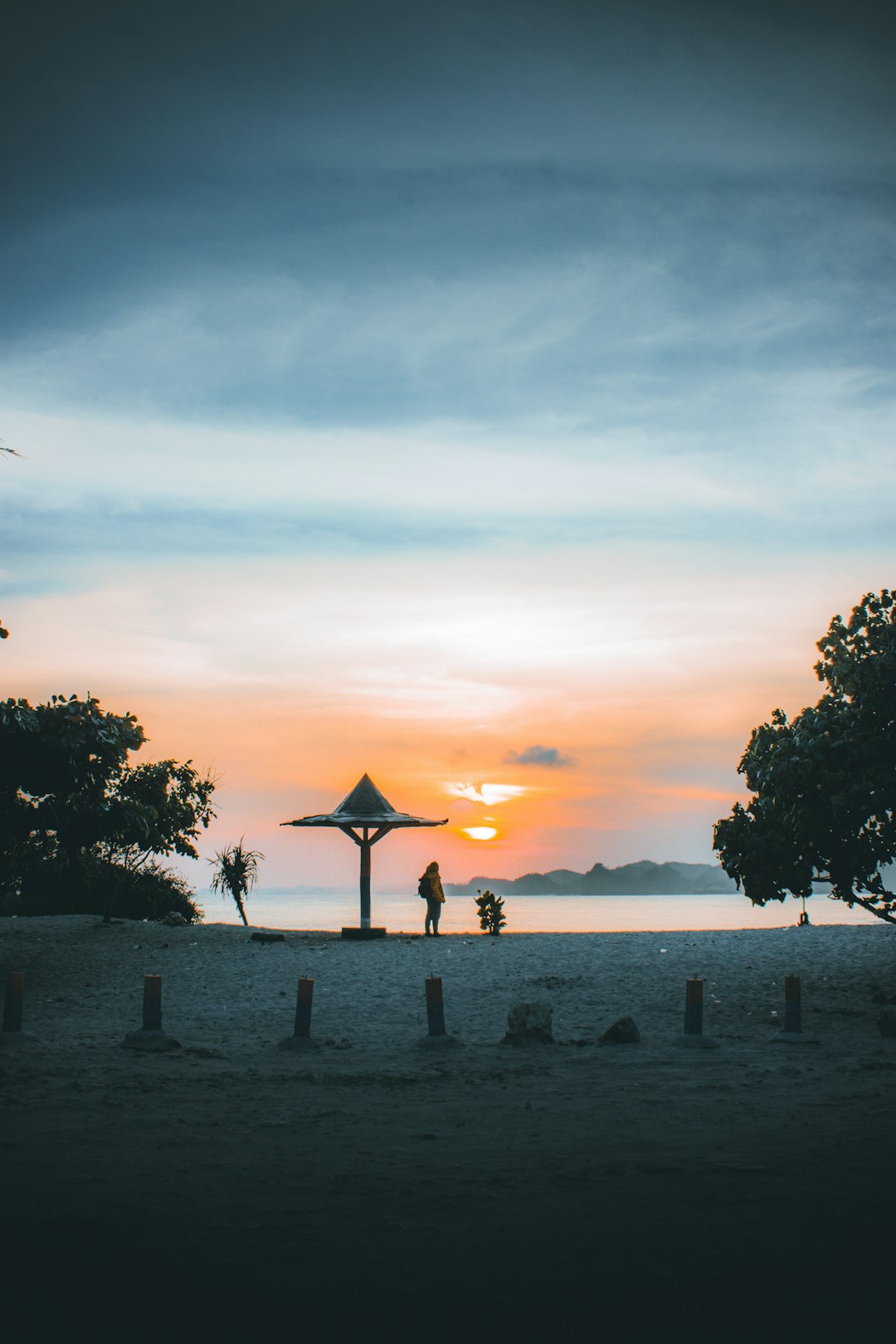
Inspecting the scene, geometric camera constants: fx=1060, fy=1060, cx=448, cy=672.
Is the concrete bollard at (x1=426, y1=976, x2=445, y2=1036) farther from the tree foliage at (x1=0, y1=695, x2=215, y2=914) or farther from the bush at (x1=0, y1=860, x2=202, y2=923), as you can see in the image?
the bush at (x1=0, y1=860, x2=202, y2=923)

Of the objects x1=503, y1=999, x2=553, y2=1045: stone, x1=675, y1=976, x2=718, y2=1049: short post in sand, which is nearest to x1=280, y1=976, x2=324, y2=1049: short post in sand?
x1=503, y1=999, x2=553, y2=1045: stone

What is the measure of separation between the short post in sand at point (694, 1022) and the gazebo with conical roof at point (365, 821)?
1505 cm

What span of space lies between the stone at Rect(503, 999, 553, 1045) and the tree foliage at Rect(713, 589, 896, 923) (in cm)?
488

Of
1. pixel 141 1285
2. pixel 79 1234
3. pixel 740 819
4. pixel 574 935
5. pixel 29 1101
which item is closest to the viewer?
pixel 141 1285

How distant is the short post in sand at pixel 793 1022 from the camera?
13.9 m

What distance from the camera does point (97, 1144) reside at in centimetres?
836

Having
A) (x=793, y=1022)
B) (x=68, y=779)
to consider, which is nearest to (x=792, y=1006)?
(x=793, y=1022)

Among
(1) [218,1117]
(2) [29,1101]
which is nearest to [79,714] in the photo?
(2) [29,1101]

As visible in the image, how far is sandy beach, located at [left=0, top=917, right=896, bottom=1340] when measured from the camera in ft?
16.5

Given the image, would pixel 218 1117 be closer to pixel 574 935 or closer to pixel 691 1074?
pixel 691 1074

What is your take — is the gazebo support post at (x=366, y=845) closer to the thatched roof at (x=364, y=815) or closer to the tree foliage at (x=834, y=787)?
the thatched roof at (x=364, y=815)

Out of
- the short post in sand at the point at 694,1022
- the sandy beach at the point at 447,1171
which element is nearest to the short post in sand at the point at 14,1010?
the sandy beach at the point at 447,1171

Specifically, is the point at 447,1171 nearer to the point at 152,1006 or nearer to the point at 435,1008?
the point at 435,1008

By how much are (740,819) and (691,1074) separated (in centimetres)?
642
